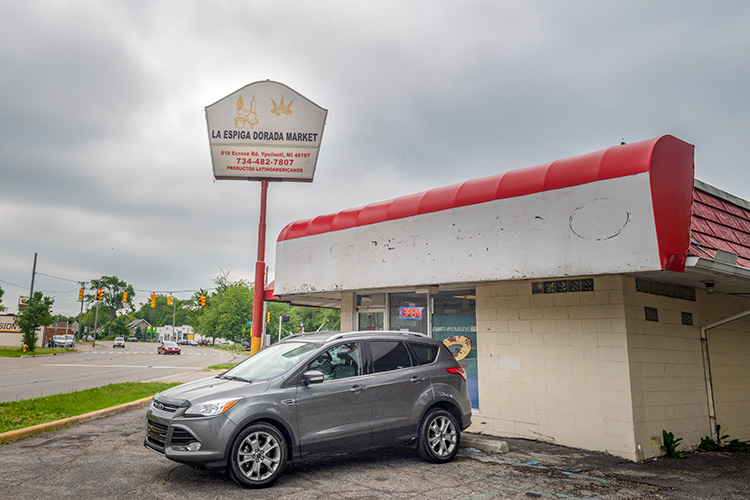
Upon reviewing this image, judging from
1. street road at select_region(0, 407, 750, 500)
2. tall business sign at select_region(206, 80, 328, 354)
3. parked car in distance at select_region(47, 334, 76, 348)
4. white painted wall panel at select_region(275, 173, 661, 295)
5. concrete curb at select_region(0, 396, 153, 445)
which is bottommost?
street road at select_region(0, 407, 750, 500)

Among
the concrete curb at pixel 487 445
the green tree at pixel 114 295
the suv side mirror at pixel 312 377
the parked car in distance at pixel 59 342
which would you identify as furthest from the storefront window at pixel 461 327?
the green tree at pixel 114 295

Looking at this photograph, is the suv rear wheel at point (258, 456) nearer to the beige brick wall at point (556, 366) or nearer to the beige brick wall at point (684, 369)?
the beige brick wall at point (556, 366)

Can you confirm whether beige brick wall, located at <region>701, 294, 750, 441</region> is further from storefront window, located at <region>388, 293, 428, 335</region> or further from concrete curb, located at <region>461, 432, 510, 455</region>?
storefront window, located at <region>388, 293, 428, 335</region>

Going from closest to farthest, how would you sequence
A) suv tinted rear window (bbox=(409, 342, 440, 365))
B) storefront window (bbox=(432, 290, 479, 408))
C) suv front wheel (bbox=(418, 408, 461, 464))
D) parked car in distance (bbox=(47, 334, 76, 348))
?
suv front wheel (bbox=(418, 408, 461, 464)), suv tinted rear window (bbox=(409, 342, 440, 365)), storefront window (bbox=(432, 290, 479, 408)), parked car in distance (bbox=(47, 334, 76, 348))

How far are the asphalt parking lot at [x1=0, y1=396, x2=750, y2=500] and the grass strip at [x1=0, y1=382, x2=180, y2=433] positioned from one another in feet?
4.16

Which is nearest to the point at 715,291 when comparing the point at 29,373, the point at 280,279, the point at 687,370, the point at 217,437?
the point at 687,370

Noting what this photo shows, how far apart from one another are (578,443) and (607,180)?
4.22 meters

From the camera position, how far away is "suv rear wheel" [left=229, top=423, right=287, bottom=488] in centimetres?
578

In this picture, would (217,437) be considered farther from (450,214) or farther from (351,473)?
(450,214)

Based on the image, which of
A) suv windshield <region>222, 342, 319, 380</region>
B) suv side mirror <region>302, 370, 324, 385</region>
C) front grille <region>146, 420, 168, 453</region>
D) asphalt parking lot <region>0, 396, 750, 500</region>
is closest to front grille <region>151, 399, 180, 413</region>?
front grille <region>146, 420, 168, 453</region>

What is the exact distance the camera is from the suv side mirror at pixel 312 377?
6.41m

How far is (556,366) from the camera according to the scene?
29.4 ft

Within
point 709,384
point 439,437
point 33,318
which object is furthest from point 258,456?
point 33,318

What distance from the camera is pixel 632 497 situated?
5.99 metres
